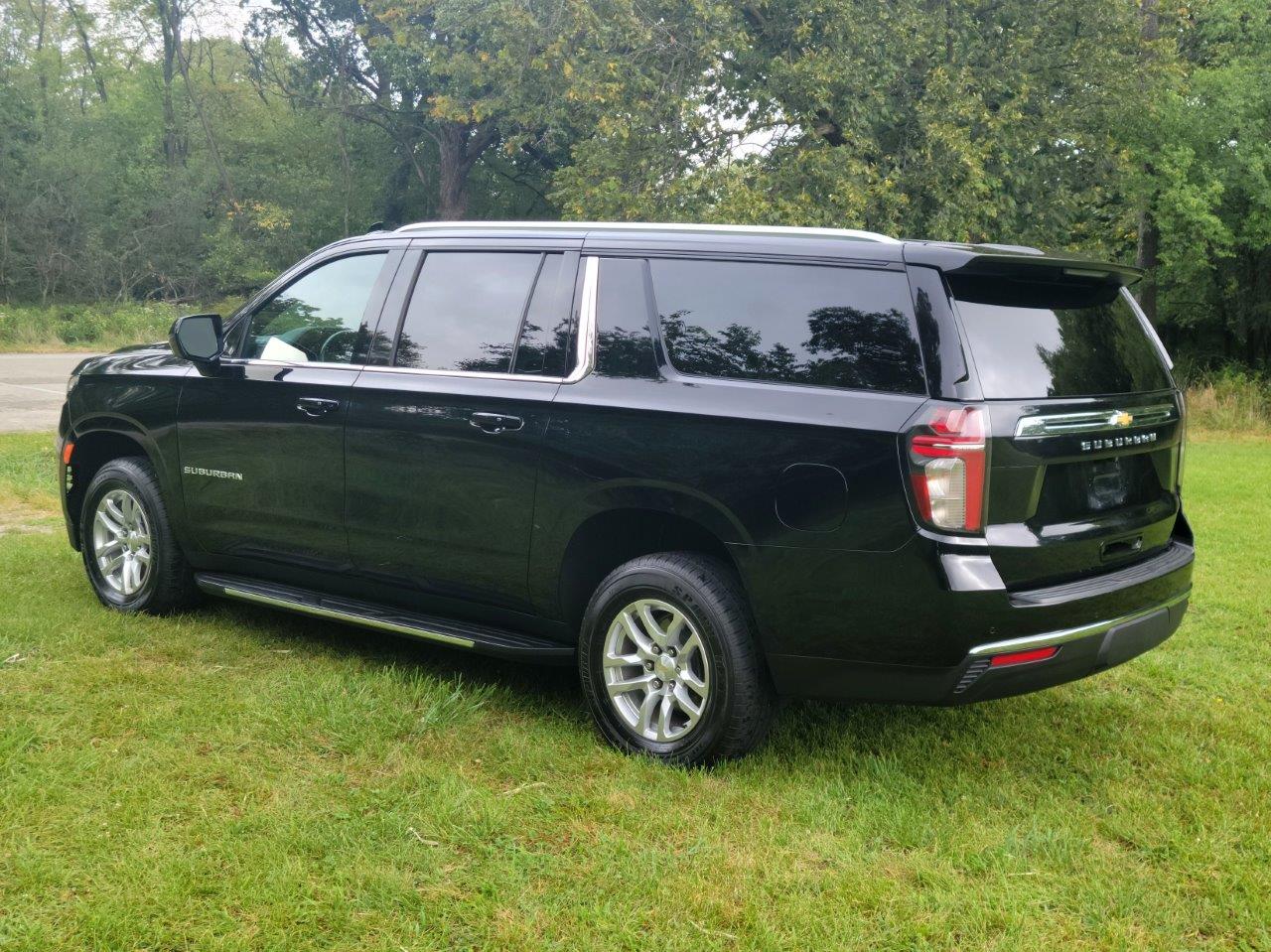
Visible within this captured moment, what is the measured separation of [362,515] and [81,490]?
2309 millimetres

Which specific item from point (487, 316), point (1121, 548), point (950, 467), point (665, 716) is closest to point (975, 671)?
point (950, 467)

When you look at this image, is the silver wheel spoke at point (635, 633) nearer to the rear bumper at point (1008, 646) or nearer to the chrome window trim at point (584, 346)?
the rear bumper at point (1008, 646)

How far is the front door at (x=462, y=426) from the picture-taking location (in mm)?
4445

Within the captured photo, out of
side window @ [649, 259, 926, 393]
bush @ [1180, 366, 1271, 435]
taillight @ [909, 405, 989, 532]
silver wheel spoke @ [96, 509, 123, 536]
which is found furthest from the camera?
bush @ [1180, 366, 1271, 435]

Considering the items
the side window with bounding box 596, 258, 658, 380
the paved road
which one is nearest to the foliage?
the paved road

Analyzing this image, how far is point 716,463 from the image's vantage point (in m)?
3.91

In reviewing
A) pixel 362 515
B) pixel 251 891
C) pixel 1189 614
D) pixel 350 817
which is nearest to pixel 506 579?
pixel 362 515

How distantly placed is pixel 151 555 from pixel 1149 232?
22.5 meters

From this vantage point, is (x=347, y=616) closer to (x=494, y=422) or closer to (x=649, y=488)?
(x=494, y=422)

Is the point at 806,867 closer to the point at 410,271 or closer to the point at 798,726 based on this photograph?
the point at 798,726

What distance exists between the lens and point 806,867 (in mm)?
3352

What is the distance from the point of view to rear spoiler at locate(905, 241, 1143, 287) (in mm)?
3689

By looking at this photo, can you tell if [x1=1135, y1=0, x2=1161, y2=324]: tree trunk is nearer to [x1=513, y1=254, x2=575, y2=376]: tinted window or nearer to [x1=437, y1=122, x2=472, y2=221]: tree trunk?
[x1=437, y1=122, x2=472, y2=221]: tree trunk

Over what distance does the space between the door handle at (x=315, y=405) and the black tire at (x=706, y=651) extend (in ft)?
4.98
